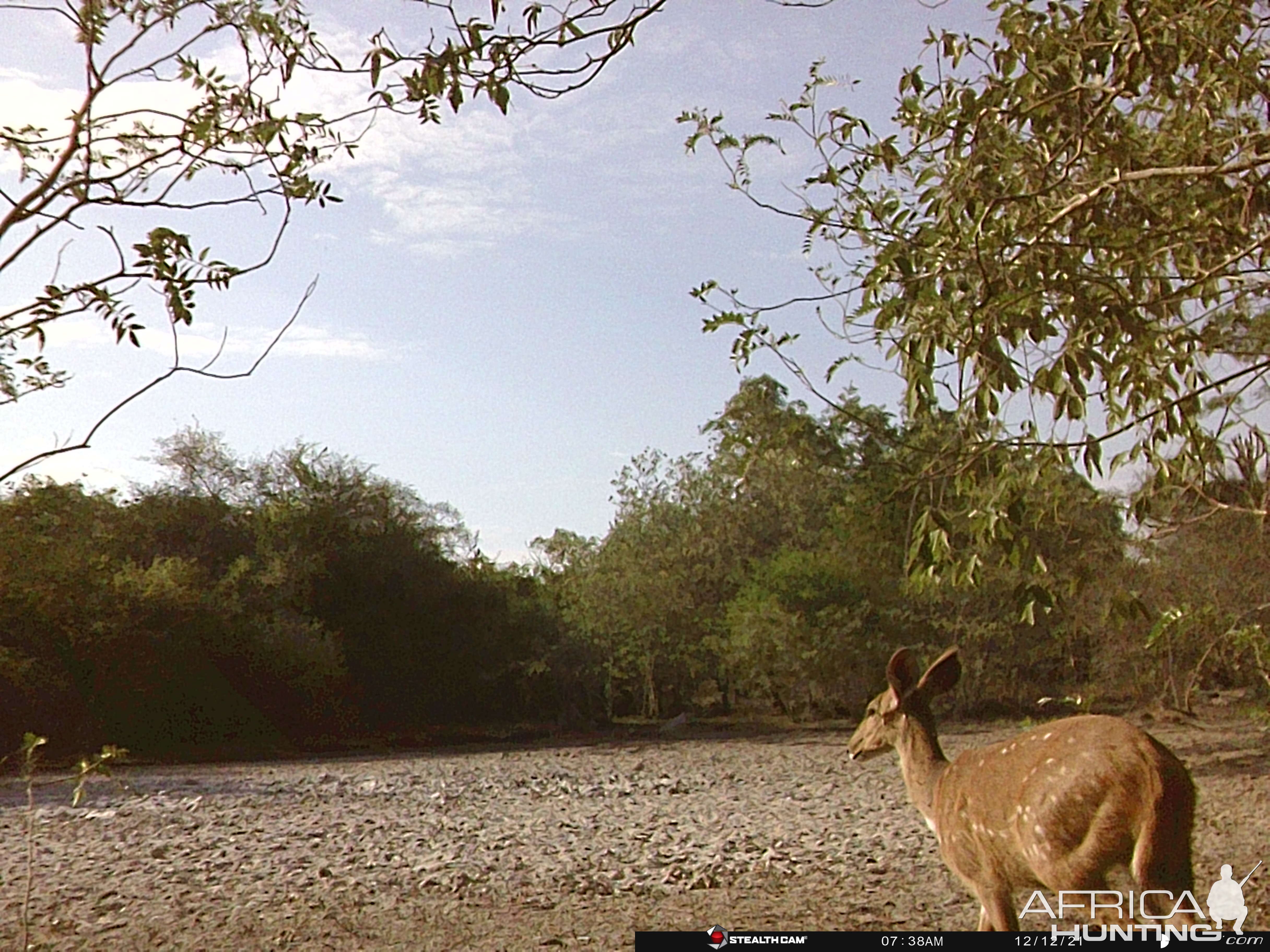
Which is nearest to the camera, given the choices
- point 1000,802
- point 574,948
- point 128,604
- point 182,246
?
point 182,246

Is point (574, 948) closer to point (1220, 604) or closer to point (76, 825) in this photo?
point (76, 825)

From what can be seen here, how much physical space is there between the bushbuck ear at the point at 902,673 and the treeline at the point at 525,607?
893cm

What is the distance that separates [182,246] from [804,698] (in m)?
19.9

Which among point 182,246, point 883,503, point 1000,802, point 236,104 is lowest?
point 1000,802

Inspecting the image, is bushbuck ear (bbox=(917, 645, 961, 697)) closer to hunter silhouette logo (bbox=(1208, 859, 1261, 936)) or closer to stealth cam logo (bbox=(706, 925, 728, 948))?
hunter silhouette logo (bbox=(1208, 859, 1261, 936))

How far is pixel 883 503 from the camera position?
4.42m

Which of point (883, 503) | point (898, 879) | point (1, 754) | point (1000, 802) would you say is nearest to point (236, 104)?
point (883, 503)

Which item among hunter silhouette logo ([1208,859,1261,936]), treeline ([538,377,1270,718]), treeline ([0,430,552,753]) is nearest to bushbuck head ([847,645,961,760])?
hunter silhouette logo ([1208,859,1261,936])

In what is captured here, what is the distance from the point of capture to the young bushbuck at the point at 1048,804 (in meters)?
3.29

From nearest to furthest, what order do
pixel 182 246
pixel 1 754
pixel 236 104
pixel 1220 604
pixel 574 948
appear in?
1. pixel 182 246
2. pixel 236 104
3. pixel 574 948
4. pixel 1220 604
5. pixel 1 754

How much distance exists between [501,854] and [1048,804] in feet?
19.9

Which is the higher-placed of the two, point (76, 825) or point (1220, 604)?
point (1220, 604)

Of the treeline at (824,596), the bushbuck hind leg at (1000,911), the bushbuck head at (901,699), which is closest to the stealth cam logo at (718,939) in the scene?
the bushbuck head at (901,699)

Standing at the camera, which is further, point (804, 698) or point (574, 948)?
point (804, 698)
